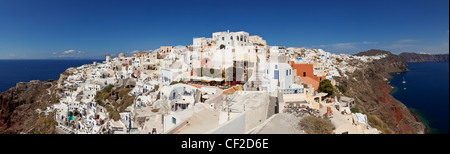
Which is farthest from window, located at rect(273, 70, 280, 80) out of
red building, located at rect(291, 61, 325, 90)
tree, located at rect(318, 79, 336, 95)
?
tree, located at rect(318, 79, 336, 95)

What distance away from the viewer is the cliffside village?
787 cm

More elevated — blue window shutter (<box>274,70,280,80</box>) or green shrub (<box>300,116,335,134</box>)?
blue window shutter (<box>274,70,280,80</box>)

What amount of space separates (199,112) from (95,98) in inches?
731

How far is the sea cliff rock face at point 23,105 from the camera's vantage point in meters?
26.7

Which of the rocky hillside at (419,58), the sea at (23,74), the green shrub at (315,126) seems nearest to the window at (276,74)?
the green shrub at (315,126)

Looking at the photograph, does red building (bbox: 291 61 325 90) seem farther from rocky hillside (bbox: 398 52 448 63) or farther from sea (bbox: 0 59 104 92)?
rocky hillside (bbox: 398 52 448 63)

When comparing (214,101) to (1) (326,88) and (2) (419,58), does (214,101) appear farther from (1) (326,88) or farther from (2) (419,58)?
(2) (419,58)

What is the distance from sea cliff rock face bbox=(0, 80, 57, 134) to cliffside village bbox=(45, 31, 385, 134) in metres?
3.93

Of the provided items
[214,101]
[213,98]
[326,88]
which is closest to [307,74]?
[326,88]

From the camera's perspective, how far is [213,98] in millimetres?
11945

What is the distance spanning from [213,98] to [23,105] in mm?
33922

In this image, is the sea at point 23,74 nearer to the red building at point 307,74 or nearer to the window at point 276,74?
the window at point 276,74
